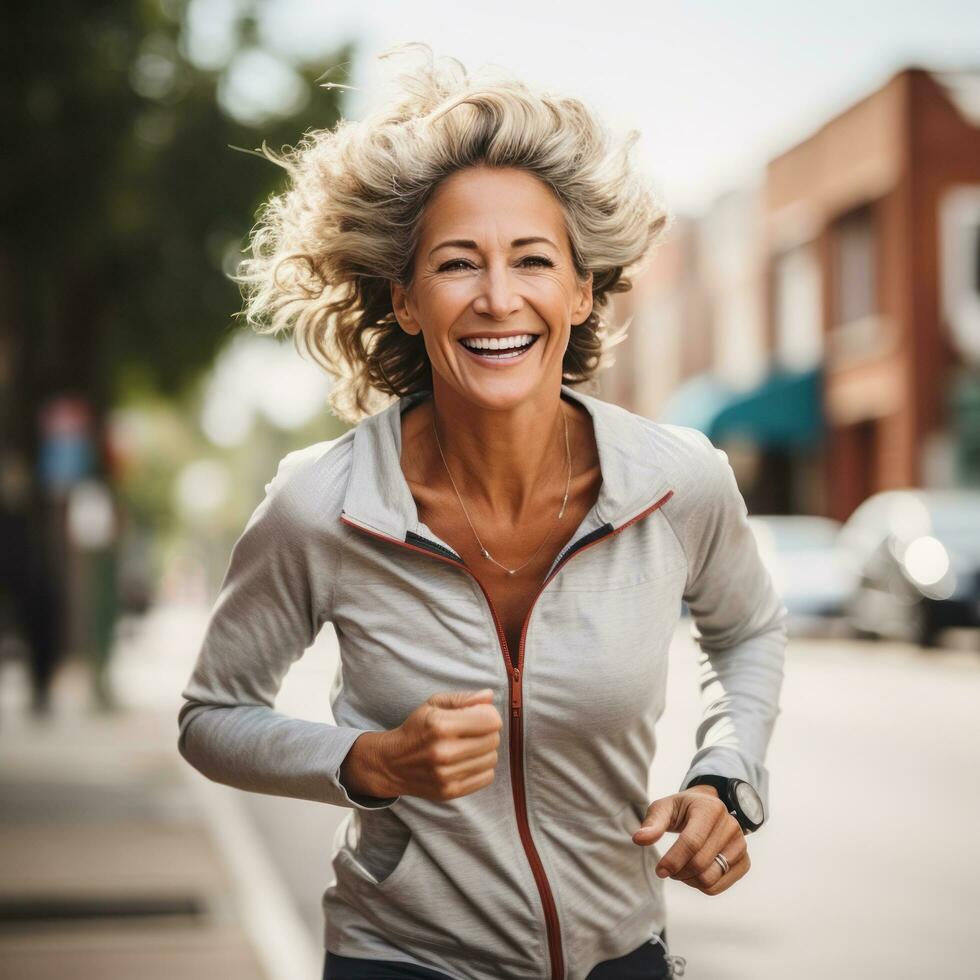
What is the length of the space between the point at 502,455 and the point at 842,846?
5606mm

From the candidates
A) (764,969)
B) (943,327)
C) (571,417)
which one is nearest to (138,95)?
(764,969)

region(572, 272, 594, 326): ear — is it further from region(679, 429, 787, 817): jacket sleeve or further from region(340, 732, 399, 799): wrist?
region(340, 732, 399, 799): wrist

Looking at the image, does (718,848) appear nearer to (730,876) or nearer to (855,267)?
(730,876)

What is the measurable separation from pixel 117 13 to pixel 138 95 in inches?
62.9

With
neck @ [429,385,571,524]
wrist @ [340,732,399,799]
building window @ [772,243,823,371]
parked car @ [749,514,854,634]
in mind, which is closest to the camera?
wrist @ [340,732,399,799]

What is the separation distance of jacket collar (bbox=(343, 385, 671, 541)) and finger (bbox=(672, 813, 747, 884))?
466 mm

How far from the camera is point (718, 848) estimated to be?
2549 mm

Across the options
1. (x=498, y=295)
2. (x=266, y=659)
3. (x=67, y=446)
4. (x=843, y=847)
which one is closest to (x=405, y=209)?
(x=498, y=295)

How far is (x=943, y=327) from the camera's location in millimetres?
27188

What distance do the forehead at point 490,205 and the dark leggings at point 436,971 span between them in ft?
3.60

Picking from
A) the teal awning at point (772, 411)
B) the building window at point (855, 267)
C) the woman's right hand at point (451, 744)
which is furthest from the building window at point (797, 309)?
the woman's right hand at point (451, 744)

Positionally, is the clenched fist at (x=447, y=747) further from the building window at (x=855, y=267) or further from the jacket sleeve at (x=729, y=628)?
the building window at (x=855, y=267)

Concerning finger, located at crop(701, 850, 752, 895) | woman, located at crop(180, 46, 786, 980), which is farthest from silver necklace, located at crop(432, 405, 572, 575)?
finger, located at crop(701, 850, 752, 895)

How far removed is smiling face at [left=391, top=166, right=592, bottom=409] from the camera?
2.69 meters
